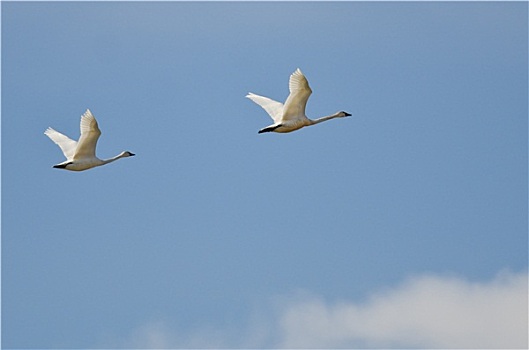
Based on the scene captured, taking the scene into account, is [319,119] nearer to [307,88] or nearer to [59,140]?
[307,88]

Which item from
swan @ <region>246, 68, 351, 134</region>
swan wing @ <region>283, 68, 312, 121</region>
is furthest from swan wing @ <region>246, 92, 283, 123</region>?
swan wing @ <region>283, 68, 312, 121</region>

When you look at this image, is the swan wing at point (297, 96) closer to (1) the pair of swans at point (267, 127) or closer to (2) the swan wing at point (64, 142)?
(1) the pair of swans at point (267, 127)

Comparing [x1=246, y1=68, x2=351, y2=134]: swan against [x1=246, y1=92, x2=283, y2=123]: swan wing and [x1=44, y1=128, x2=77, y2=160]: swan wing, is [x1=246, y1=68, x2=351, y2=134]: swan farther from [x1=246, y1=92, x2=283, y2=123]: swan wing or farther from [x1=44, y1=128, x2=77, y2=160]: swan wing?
[x1=44, y1=128, x2=77, y2=160]: swan wing

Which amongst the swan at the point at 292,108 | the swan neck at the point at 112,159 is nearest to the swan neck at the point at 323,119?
the swan at the point at 292,108

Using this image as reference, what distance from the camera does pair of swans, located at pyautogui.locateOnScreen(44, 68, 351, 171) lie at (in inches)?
3546

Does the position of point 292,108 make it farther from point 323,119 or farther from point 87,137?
point 87,137

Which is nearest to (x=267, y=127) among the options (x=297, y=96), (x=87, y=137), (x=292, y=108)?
(x=292, y=108)

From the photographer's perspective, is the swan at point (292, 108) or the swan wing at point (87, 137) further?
the swan wing at point (87, 137)

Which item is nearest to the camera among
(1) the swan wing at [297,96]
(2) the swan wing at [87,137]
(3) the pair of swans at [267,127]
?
(1) the swan wing at [297,96]

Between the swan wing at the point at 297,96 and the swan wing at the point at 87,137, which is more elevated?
the swan wing at the point at 297,96

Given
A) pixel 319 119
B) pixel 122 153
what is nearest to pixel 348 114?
pixel 319 119

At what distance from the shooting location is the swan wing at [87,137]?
91062mm

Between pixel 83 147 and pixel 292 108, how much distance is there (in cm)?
1018

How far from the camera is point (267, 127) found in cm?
9094
